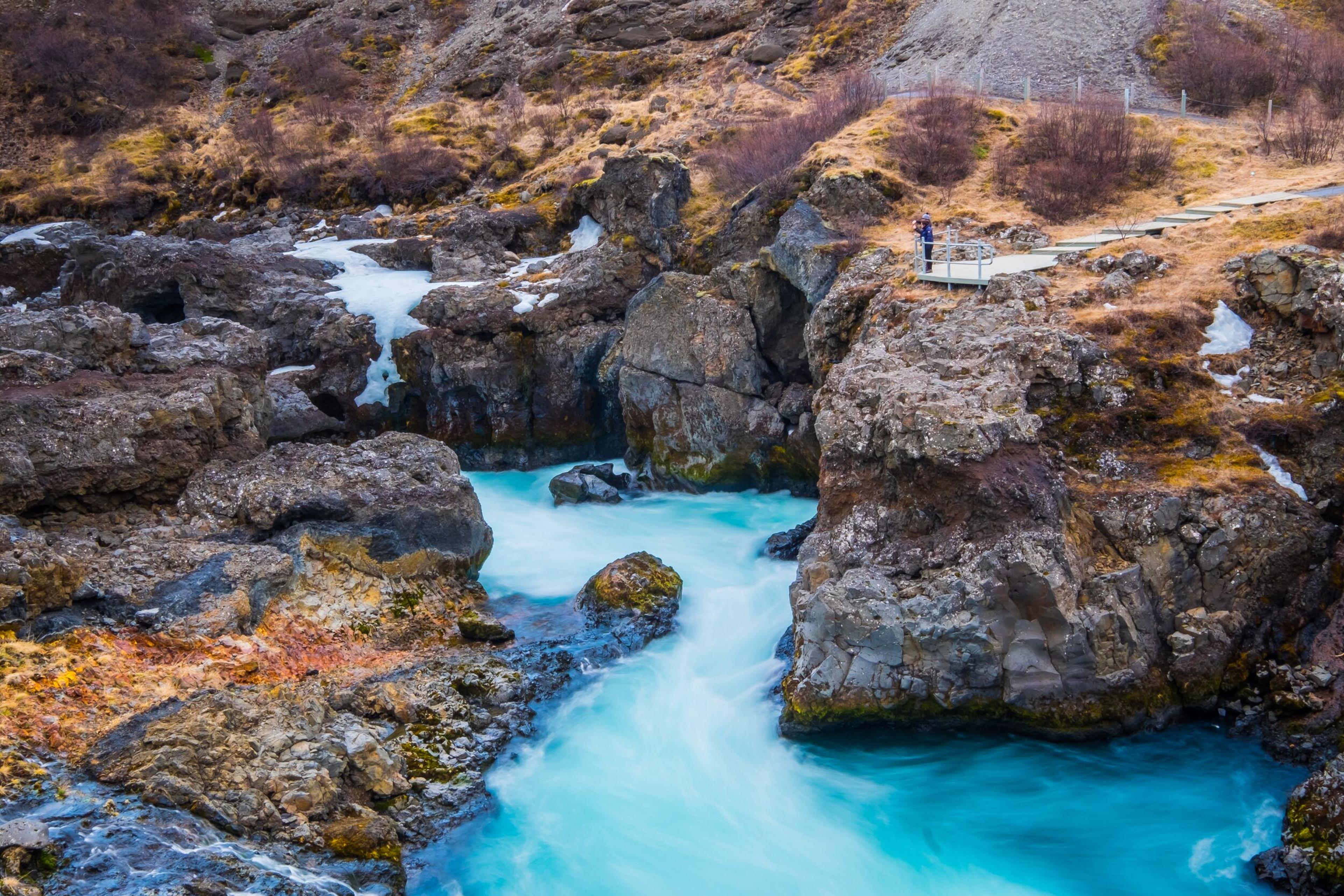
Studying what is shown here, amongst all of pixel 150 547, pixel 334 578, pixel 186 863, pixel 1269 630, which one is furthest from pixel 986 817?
pixel 150 547

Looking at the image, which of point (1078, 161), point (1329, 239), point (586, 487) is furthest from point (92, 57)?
point (1329, 239)

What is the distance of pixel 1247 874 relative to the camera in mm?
Result: 9656

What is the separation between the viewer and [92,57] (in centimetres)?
4947

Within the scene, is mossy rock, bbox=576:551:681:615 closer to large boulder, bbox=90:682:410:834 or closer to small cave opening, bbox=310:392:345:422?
large boulder, bbox=90:682:410:834

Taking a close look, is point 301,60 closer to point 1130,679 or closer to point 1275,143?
point 1275,143

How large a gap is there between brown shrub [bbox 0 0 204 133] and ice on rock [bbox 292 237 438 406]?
25733 millimetres

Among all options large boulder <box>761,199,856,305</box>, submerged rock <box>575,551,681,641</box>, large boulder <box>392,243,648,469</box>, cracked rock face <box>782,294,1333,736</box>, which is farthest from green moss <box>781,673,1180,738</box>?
large boulder <box>392,243,648,469</box>

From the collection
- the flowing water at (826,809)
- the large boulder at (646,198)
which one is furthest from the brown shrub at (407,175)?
the flowing water at (826,809)

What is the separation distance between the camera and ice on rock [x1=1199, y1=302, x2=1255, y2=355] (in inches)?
565

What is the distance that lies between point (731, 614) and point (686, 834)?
198 inches

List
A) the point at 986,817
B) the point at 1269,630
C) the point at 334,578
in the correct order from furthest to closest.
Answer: the point at 334,578
the point at 1269,630
the point at 986,817

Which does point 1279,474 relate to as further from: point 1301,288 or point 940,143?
point 940,143

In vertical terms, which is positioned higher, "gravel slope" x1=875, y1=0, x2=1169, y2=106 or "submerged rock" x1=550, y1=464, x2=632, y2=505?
"gravel slope" x1=875, y1=0, x2=1169, y2=106

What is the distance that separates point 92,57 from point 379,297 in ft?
117
